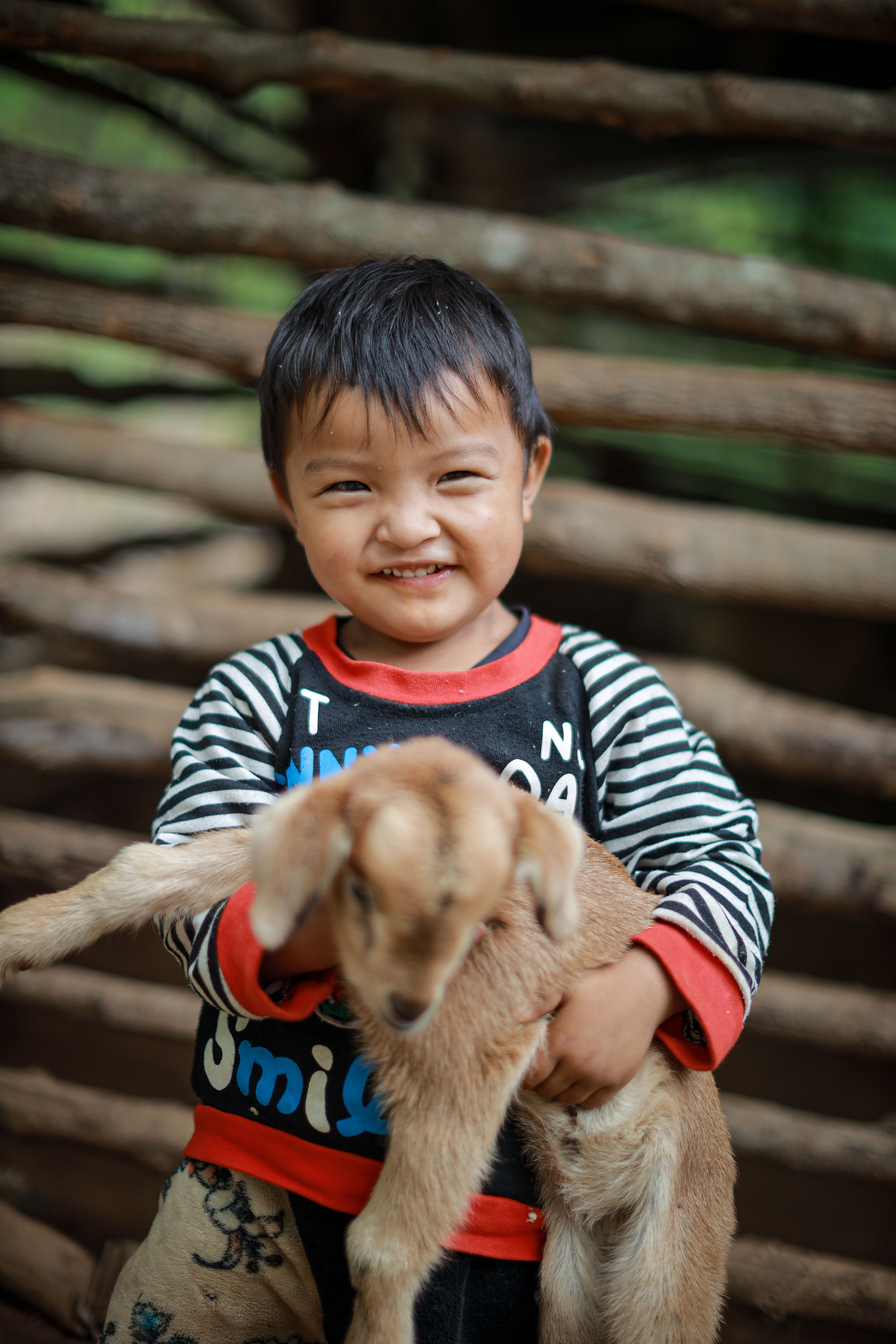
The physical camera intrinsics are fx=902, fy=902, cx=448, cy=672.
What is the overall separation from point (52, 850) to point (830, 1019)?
2483 mm

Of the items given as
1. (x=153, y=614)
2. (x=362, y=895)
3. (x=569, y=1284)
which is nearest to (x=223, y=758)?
(x=362, y=895)

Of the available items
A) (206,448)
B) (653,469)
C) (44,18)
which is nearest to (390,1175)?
(206,448)

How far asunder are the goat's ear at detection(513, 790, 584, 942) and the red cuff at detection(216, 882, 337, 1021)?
1.27 feet

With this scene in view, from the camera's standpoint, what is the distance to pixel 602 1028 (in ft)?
4.42

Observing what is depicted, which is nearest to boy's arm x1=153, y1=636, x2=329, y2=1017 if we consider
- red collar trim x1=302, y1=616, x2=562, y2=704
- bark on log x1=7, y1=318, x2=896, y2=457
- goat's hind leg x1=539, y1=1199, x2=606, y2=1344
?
red collar trim x1=302, y1=616, x2=562, y2=704

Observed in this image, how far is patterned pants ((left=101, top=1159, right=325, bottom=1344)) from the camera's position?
150 cm

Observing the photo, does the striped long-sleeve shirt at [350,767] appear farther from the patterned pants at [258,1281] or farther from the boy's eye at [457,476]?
the boy's eye at [457,476]

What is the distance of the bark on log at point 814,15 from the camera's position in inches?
102

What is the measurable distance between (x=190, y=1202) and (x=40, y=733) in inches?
72.9

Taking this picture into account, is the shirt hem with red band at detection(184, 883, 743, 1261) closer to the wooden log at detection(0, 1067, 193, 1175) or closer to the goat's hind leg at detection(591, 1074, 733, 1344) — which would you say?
the goat's hind leg at detection(591, 1074, 733, 1344)

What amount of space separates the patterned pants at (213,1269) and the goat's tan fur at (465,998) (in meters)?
0.25

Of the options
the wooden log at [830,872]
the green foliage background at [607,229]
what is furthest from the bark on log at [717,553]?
the green foliage background at [607,229]

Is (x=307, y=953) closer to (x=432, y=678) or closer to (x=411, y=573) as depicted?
(x=432, y=678)

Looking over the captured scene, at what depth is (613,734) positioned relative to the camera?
1.61 m
